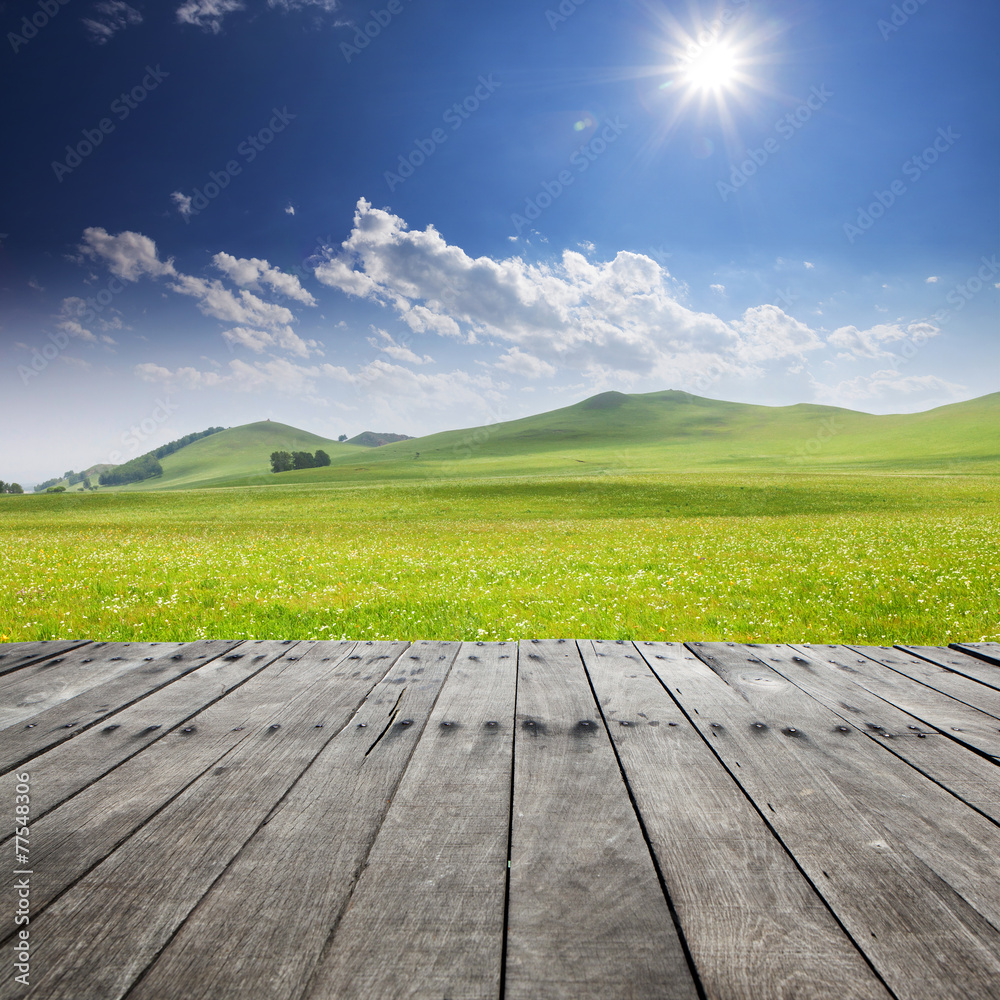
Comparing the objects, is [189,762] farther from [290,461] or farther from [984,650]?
[290,461]

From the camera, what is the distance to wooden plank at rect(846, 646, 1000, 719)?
416 centimetres

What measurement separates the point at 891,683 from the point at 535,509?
35.3 m

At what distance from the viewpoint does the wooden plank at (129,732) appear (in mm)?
3051

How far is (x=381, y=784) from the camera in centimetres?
304

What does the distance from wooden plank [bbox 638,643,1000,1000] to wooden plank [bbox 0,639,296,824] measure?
11.9ft

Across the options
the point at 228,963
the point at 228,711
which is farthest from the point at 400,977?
the point at 228,711

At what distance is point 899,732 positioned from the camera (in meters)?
3.68

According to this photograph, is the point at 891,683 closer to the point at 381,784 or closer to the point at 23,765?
the point at 381,784

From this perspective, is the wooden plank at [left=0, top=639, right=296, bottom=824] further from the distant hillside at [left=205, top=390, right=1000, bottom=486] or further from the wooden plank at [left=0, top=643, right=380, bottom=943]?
the distant hillside at [left=205, top=390, right=1000, bottom=486]

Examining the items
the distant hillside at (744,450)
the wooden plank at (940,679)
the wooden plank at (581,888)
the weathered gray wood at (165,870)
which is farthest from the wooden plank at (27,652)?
the distant hillside at (744,450)

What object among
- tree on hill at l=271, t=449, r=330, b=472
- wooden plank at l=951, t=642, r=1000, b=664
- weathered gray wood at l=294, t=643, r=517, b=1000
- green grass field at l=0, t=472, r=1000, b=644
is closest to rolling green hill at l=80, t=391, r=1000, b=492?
tree on hill at l=271, t=449, r=330, b=472

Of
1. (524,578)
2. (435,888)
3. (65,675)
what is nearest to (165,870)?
(435,888)

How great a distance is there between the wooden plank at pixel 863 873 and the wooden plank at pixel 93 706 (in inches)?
165

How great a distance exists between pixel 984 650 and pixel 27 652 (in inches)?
362
